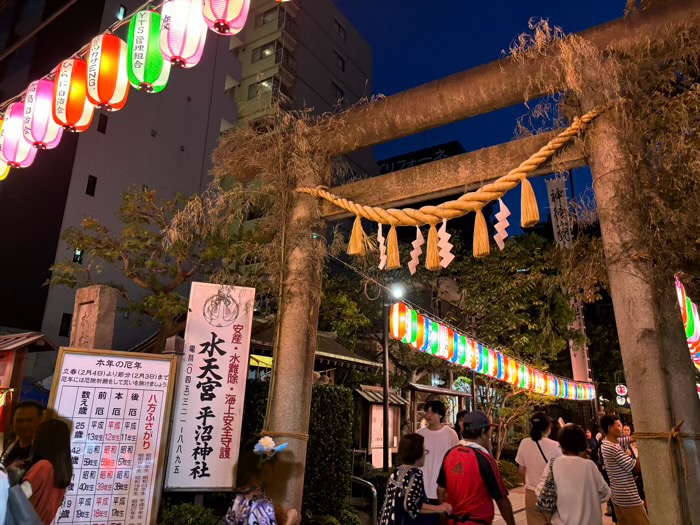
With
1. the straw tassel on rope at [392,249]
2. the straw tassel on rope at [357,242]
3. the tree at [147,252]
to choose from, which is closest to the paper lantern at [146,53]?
the straw tassel on rope at [357,242]

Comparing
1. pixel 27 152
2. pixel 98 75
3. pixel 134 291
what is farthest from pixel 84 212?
pixel 98 75

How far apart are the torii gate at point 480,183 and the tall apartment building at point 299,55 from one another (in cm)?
2583

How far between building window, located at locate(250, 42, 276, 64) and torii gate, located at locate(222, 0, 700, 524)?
1162 inches

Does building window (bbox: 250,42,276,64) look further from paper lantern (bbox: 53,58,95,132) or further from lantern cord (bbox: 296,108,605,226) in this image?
lantern cord (bbox: 296,108,605,226)

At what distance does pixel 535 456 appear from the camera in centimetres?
653

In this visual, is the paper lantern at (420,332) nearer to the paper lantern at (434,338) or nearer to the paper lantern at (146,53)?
the paper lantern at (434,338)

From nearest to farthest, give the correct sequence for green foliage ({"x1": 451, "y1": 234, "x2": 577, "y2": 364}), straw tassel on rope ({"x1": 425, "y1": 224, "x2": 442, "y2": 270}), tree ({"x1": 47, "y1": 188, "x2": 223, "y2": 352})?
straw tassel on rope ({"x1": 425, "y1": 224, "x2": 442, "y2": 270})
tree ({"x1": 47, "y1": 188, "x2": 223, "y2": 352})
green foliage ({"x1": 451, "y1": 234, "x2": 577, "y2": 364})

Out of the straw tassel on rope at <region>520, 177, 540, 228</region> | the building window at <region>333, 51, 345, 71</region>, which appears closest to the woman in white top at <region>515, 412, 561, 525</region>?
the straw tassel on rope at <region>520, 177, 540, 228</region>

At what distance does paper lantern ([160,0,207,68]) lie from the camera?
7.35 m

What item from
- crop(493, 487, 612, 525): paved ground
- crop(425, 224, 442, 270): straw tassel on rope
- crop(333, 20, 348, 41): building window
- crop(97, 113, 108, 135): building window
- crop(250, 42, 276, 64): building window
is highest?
crop(333, 20, 348, 41): building window

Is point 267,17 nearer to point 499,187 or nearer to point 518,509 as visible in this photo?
point 518,509

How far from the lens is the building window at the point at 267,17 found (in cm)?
3419

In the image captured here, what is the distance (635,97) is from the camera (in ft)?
17.8

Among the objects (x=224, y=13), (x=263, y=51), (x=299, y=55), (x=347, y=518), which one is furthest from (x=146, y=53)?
(x=299, y=55)
